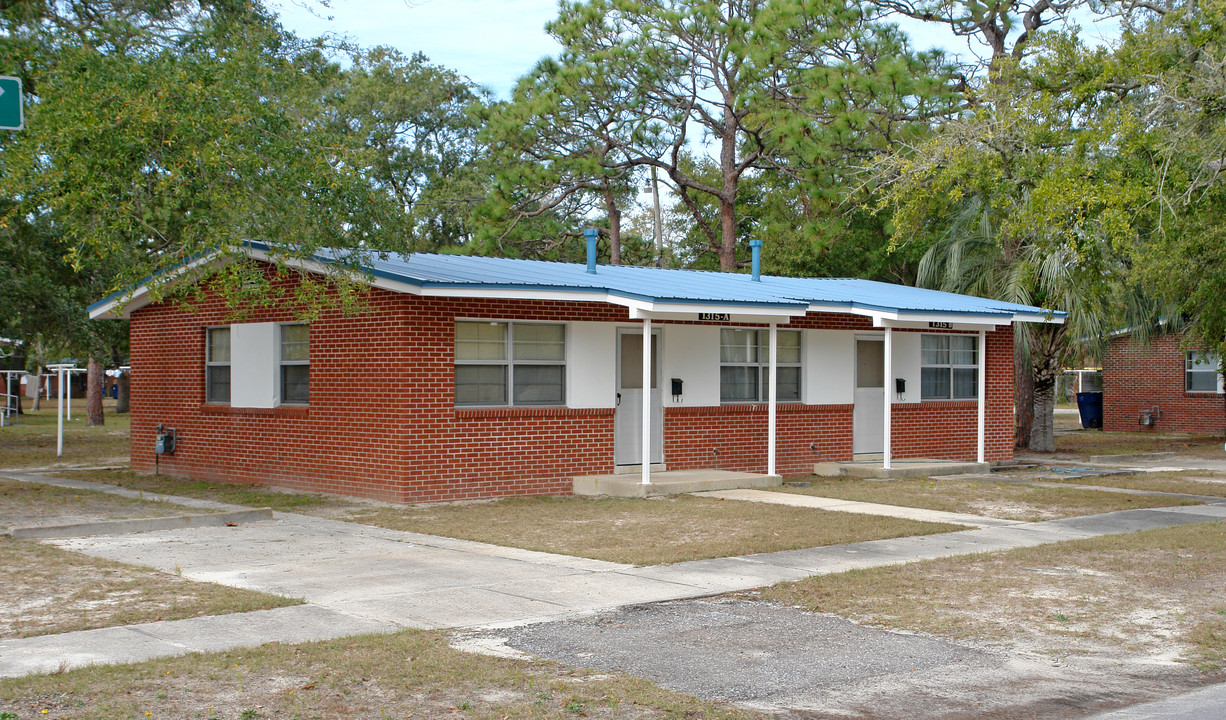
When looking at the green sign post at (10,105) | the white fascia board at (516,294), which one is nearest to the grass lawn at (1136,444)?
the white fascia board at (516,294)

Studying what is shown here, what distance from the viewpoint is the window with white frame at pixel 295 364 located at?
17031mm

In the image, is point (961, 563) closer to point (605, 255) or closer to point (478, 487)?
point (478, 487)

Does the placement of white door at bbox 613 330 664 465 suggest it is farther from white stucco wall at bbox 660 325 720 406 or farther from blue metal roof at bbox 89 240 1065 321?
blue metal roof at bbox 89 240 1065 321

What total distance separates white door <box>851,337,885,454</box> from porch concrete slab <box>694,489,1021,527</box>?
427 centimetres

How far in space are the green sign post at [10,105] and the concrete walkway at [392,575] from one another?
3.10 m

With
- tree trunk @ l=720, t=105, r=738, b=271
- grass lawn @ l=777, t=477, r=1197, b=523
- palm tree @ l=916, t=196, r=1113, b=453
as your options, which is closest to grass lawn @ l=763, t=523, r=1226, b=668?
grass lawn @ l=777, t=477, r=1197, b=523

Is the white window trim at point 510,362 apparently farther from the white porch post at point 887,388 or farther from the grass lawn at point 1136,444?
the grass lawn at point 1136,444

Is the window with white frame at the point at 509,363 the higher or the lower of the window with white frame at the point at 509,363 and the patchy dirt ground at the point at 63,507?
the higher

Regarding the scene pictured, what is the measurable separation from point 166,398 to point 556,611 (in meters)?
13.1

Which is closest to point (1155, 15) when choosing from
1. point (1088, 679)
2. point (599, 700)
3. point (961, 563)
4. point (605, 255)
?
point (961, 563)

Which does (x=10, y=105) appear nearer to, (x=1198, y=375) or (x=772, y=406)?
(x=772, y=406)

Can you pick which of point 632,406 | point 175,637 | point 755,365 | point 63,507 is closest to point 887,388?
point 755,365

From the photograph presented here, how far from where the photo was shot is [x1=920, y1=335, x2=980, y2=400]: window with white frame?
21297mm

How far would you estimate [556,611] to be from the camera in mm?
Result: 8453
